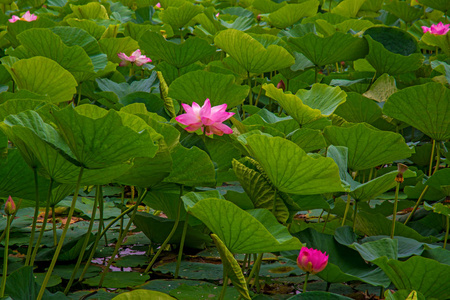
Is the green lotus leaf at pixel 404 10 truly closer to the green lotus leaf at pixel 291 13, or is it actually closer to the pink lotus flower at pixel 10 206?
the green lotus leaf at pixel 291 13

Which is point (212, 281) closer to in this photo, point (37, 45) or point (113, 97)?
point (113, 97)

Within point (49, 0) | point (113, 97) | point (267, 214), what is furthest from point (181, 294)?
point (49, 0)

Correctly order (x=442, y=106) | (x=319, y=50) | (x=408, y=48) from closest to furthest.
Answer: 1. (x=442, y=106)
2. (x=319, y=50)
3. (x=408, y=48)

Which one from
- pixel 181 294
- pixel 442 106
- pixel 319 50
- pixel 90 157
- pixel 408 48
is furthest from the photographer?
pixel 408 48

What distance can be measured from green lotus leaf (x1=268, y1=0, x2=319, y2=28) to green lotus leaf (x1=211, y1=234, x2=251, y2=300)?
2010 millimetres

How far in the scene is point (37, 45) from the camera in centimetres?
169

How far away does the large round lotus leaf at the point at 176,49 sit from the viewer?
6.30 ft

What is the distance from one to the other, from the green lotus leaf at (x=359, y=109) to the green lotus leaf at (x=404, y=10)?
5.79ft

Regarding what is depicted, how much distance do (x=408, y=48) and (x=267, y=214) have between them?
4.37 feet

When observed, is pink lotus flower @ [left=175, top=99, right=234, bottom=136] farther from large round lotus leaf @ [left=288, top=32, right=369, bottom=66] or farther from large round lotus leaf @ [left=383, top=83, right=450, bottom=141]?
large round lotus leaf @ [left=288, top=32, right=369, bottom=66]

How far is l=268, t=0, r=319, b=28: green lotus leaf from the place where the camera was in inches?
104

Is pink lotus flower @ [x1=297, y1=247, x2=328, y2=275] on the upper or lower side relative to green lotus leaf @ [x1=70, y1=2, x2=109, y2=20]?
lower

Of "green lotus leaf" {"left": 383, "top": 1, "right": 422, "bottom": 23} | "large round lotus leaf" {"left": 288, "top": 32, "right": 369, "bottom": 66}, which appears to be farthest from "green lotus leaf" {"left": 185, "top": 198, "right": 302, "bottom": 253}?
"green lotus leaf" {"left": 383, "top": 1, "right": 422, "bottom": 23}

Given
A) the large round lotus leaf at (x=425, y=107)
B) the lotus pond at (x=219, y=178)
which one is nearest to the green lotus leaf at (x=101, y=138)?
the lotus pond at (x=219, y=178)
